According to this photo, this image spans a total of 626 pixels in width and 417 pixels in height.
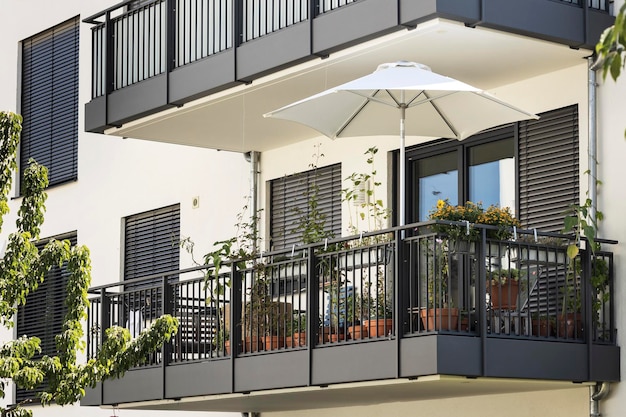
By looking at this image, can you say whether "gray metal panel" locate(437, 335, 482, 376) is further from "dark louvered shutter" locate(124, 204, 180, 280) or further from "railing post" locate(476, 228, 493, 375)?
"dark louvered shutter" locate(124, 204, 180, 280)

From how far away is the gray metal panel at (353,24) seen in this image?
12.8m

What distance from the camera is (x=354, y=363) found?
12.6 m

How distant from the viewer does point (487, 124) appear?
43.9ft

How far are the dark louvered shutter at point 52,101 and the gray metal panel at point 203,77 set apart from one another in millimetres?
6375

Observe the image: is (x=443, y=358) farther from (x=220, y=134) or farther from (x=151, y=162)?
(x=151, y=162)

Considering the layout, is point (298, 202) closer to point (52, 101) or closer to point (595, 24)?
point (595, 24)

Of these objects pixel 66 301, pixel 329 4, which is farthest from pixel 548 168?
pixel 66 301

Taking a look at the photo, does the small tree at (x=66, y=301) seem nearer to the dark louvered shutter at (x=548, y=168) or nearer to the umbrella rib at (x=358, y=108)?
the umbrella rib at (x=358, y=108)

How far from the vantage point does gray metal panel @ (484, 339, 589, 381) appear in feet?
39.2

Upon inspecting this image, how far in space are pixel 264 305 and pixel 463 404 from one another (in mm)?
2469

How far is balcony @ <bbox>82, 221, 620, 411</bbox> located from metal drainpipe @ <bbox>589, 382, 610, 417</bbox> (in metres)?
0.16

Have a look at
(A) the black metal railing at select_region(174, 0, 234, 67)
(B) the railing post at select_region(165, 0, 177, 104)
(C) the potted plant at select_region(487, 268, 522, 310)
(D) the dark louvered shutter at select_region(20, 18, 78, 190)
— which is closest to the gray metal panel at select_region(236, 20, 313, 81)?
(A) the black metal railing at select_region(174, 0, 234, 67)

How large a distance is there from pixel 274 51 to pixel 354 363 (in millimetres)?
3657

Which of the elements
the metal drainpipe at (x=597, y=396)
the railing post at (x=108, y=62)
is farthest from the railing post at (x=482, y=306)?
the railing post at (x=108, y=62)
